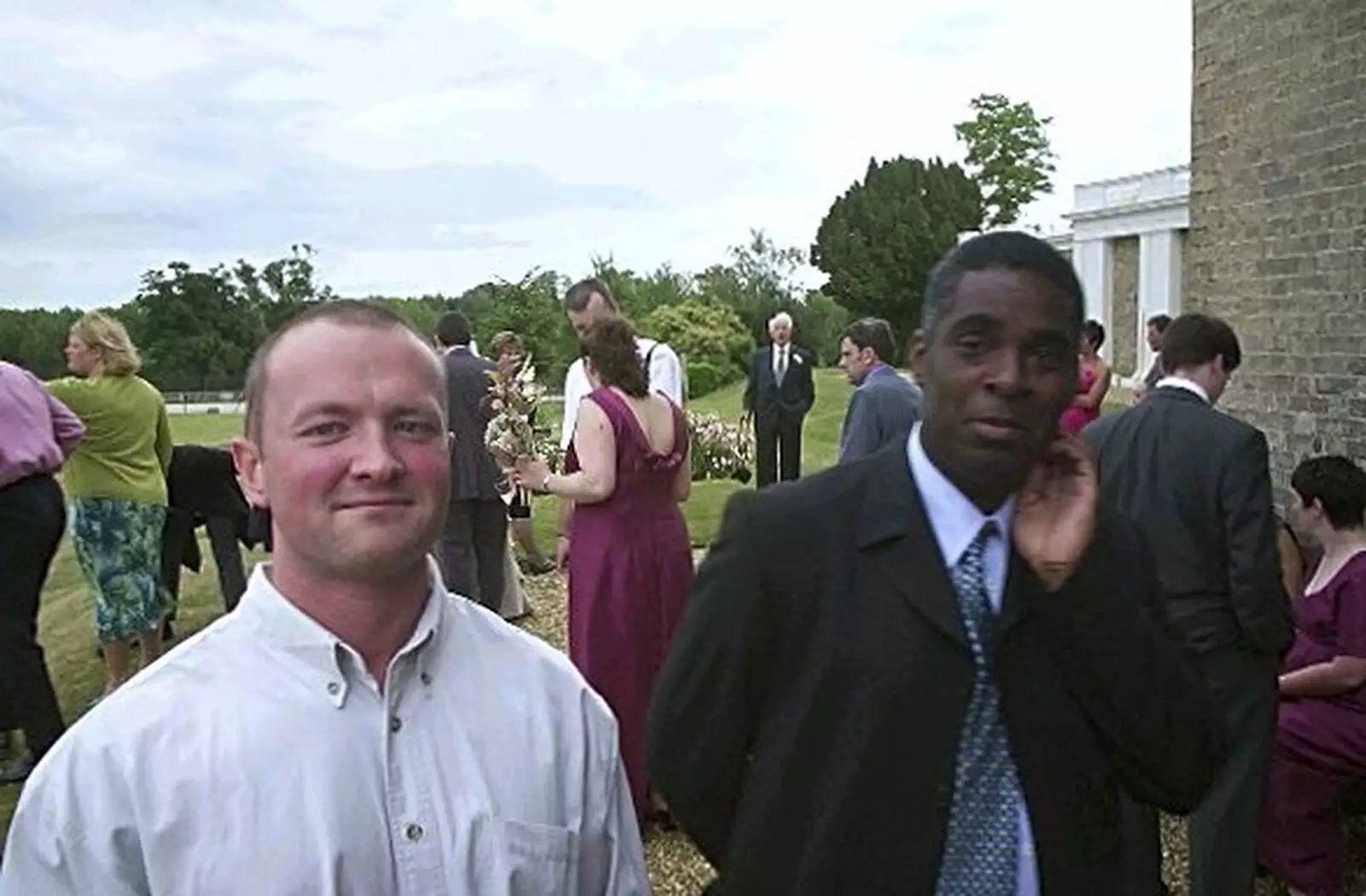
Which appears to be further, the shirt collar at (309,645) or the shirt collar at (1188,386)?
the shirt collar at (1188,386)

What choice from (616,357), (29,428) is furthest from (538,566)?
(616,357)

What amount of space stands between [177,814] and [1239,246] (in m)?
9.71

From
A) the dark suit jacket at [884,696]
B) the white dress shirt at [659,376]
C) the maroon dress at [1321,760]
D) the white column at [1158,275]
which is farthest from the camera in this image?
the white column at [1158,275]

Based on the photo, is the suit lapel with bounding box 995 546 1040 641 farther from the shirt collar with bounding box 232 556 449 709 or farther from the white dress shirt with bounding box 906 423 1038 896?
the shirt collar with bounding box 232 556 449 709

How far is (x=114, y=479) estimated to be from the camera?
23.7 feet

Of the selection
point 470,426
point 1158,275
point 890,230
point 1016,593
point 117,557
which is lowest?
point 117,557

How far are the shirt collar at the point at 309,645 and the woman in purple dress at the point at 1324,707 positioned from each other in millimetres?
4072

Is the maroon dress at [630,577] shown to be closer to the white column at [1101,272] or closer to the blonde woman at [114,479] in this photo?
the blonde woman at [114,479]

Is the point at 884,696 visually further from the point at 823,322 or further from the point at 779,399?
the point at 823,322

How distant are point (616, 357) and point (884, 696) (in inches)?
131

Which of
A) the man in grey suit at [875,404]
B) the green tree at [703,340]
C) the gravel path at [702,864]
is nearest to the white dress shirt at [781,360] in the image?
the man in grey suit at [875,404]

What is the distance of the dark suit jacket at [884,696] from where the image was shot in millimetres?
1998

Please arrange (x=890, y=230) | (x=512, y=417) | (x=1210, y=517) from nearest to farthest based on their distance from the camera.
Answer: (x=1210, y=517), (x=512, y=417), (x=890, y=230)

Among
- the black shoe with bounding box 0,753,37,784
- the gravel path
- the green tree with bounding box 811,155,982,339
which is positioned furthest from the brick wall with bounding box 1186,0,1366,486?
the green tree with bounding box 811,155,982,339
